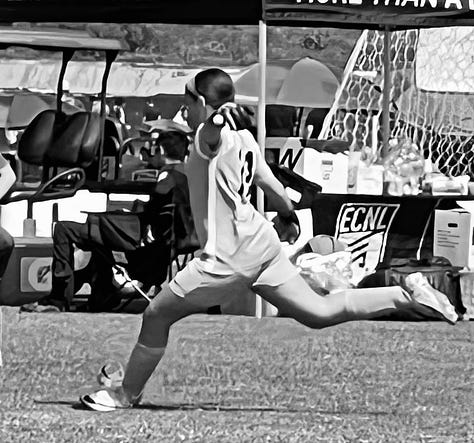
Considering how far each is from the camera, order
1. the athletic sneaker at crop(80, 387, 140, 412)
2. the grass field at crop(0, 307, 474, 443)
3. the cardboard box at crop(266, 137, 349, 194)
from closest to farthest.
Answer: the grass field at crop(0, 307, 474, 443), the athletic sneaker at crop(80, 387, 140, 412), the cardboard box at crop(266, 137, 349, 194)

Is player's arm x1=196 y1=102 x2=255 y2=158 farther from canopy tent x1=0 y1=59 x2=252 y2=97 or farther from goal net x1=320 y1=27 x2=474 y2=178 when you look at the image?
canopy tent x1=0 y1=59 x2=252 y2=97

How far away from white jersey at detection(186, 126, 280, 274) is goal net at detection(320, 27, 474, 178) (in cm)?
896

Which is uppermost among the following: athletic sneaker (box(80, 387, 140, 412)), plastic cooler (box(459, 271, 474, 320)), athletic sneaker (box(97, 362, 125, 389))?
athletic sneaker (box(97, 362, 125, 389))

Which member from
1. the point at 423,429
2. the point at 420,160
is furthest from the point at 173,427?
the point at 420,160

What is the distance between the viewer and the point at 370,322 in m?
11.8

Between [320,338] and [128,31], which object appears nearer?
[320,338]

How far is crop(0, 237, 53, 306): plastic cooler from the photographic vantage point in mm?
11875

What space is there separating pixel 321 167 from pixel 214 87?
5.28 metres

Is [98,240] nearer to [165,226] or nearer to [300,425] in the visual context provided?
[165,226]

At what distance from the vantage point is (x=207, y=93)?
7.21m

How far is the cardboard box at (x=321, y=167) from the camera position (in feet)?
40.6

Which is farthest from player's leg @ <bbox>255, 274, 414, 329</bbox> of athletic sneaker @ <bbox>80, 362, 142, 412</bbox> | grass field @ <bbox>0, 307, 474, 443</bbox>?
athletic sneaker @ <bbox>80, 362, 142, 412</bbox>

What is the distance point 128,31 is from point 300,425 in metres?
20.8

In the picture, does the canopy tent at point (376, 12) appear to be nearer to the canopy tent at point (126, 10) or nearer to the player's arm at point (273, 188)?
the canopy tent at point (126, 10)
